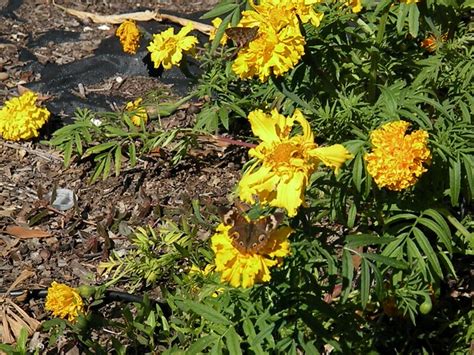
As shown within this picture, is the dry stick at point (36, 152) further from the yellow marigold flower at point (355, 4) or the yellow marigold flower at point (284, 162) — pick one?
the yellow marigold flower at point (284, 162)

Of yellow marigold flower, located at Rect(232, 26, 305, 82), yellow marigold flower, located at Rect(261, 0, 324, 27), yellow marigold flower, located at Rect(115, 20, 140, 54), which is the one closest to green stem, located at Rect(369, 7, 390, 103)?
yellow marigold flower, located at Rect(261, 0, 324, 27)

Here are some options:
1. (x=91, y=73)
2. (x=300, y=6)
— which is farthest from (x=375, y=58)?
(x=91, y=73)

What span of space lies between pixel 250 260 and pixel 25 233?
203 cm

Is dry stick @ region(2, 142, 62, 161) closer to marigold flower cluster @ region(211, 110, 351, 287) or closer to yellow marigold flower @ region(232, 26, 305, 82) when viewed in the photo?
yellow marigold flower @ region(232, 26, 305, 82)

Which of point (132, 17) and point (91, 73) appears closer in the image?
point (91, 73)

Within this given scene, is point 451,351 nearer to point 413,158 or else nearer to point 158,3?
point 413,158

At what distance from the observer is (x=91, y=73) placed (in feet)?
16.6

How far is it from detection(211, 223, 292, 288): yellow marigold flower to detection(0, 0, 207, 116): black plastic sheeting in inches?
105

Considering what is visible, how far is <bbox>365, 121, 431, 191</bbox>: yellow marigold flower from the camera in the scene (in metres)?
2.34

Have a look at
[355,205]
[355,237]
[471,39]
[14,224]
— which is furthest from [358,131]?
[14,224]

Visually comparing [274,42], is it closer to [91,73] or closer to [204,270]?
[204,270]

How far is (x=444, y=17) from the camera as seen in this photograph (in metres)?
2.89

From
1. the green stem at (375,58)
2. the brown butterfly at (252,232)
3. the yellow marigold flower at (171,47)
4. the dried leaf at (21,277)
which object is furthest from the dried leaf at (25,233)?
the brown butterfly at (252,232)

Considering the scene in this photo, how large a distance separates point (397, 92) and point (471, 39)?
0.55 m
